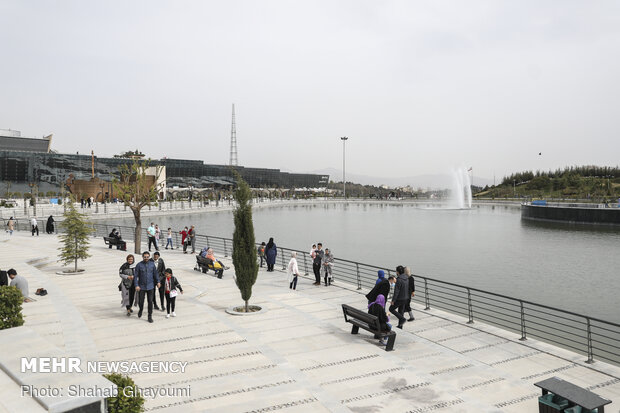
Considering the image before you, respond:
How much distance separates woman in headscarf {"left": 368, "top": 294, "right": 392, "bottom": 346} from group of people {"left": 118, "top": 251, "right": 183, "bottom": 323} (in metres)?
5.79

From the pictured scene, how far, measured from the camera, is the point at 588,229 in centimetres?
5247

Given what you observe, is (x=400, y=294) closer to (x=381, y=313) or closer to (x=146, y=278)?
(x=381, y=313)

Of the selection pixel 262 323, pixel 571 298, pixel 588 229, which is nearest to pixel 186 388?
pixel 262 323

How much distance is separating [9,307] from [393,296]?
907 centimetres

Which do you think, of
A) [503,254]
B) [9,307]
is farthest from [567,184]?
[9,307]

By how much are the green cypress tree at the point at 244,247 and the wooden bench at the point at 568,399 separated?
8262 mm

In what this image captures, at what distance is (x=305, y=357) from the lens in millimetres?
9664

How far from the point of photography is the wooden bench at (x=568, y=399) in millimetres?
6043

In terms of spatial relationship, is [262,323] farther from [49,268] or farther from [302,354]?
[49,268]

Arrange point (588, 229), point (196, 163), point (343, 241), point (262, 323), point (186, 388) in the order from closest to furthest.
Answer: point (186, 388) < point (262, 323) < point (343, 241) < point (588, 229) < point (196, 163)

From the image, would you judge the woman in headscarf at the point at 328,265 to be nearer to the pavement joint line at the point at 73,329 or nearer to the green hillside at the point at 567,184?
the pavement joint line at the point at 73,329

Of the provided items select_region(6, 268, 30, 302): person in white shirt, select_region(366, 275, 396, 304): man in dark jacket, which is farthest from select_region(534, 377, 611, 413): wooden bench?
select_region(6, 268, 30, 302): person in white shirt

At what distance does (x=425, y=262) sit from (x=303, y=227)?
89.7 ft

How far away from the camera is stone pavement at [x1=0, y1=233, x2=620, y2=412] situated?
766 cm
